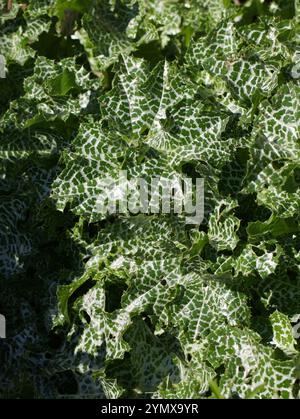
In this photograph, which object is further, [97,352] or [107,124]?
[107,124]

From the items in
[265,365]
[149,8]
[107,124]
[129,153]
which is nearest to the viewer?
[265,365]

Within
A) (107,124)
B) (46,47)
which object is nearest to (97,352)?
(107,124)

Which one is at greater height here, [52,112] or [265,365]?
[52,112]

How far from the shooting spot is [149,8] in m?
2.43

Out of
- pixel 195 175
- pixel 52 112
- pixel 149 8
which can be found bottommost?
pixel 195 175

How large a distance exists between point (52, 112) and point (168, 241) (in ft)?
1.50

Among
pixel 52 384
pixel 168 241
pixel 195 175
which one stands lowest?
pixel 52 384

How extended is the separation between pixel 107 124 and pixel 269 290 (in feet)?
1.89

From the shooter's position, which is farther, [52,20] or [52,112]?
[52,20]

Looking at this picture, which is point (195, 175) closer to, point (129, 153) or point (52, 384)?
point (129, 153)

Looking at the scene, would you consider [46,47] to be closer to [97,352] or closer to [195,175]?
[195,175]

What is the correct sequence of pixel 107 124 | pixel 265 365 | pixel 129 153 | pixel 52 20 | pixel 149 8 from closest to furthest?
pixel 265 365 → pixel 129 153 → pixel 107 124 → pixel 52 20 → pixel 149 8

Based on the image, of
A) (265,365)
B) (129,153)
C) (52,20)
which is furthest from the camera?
(52,20)
